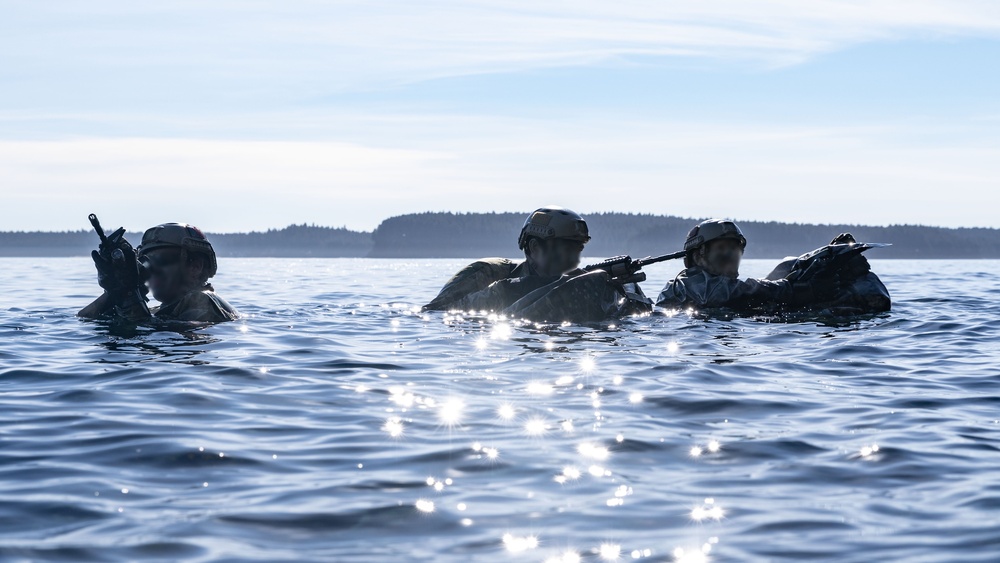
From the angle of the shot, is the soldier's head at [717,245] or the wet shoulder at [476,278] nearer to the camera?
the soldier's head at [717,245]

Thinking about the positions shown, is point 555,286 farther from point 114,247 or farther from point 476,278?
point 114,247

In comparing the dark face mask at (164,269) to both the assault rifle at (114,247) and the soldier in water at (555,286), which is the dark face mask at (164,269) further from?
the soldier in water at (555,286)

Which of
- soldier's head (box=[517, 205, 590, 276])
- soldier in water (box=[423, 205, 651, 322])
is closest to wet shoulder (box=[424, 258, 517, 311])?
soldier in water (box=[423, 205, 651, 322])

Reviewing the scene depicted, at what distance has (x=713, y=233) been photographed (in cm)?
1659

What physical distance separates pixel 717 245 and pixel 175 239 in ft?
28.0

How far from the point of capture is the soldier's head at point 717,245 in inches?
654

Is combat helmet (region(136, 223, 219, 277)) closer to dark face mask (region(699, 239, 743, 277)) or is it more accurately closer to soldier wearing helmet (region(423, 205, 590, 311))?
soldier wearing helmet (region(423, 205, 590, 311))

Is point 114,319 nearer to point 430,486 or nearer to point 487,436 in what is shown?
point 487,436

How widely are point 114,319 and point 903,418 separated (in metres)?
11.2

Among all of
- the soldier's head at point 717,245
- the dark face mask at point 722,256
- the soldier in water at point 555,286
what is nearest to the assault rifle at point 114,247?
the soldier in water at point 555,286

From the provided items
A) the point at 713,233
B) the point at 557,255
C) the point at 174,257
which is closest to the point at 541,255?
the point at 557,255

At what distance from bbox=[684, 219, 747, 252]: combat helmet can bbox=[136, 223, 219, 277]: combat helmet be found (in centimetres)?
769

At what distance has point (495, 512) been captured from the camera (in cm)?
537

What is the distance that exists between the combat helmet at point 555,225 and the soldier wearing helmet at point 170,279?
4791mm
